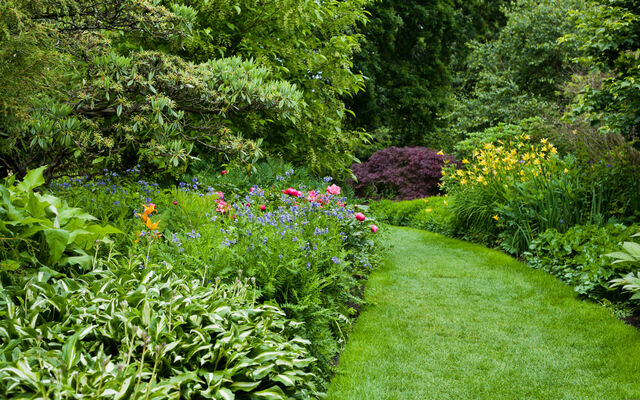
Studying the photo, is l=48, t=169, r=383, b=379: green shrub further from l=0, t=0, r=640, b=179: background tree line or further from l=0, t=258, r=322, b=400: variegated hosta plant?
l=0, t=0, r=640, b=179: background tree line

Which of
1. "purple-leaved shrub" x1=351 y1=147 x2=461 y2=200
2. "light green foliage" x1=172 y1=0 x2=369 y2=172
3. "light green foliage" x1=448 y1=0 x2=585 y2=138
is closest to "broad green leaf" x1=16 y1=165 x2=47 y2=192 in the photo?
"light green foliage" x1=172 y1=0 x2=369 y2=172

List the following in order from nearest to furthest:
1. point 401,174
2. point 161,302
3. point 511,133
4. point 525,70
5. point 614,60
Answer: point 161,302 < point 614,60 < point 511,133 < point 401,174 < point 525,70

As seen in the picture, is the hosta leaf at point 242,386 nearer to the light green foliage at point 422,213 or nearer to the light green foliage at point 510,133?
the light green foliage at point 422,213

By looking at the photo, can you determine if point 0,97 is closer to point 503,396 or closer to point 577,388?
point 503,396

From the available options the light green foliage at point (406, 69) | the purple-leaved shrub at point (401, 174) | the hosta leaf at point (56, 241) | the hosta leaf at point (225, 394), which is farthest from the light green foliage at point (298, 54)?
the light green foliage at point (406, 69)

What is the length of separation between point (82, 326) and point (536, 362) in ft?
10.4

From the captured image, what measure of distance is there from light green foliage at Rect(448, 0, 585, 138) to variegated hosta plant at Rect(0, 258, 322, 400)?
14.3 m

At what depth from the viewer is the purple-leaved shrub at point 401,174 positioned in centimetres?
1361

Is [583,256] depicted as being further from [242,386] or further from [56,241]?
[56,241]

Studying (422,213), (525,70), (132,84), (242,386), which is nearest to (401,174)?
(422,213)

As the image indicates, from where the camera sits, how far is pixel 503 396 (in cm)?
315

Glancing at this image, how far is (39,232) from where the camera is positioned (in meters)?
2.96

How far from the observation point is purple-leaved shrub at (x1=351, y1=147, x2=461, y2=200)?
13.6 meters

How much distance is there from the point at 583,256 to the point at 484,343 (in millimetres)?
2051
